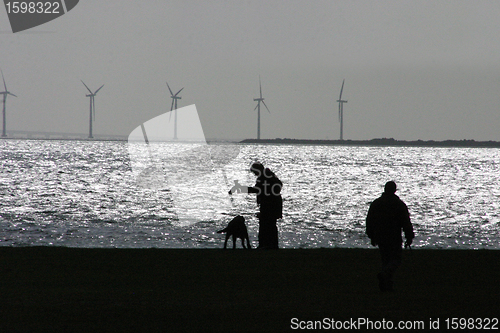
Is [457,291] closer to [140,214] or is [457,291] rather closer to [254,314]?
[254,314]

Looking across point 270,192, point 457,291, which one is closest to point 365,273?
point 457,291

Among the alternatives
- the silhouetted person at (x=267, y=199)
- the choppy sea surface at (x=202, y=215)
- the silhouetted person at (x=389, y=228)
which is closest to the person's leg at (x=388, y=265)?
the silhouetted person at (x=389, y=228)

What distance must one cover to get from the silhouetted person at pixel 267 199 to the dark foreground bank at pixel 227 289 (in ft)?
2.85

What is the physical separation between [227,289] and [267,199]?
5.04 m

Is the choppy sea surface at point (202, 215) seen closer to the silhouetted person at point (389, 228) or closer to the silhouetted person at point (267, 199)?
the silhouetted person at point (267, 199)

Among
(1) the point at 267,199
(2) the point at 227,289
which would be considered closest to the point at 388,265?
(2) the point at 227,289

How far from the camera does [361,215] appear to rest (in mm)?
45438

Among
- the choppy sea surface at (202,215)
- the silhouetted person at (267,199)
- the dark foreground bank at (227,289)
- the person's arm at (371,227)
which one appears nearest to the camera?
the dark foreground bank at (227,289)

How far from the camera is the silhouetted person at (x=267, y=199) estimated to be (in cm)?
1543

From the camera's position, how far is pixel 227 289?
11.0 meters

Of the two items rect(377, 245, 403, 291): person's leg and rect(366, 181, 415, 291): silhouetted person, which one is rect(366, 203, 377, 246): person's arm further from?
rect(377, 245, 403, 291): person's leg

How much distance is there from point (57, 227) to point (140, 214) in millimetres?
9116

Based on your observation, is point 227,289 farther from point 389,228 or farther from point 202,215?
point 202,215

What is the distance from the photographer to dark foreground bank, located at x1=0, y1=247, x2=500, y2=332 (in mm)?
8750
